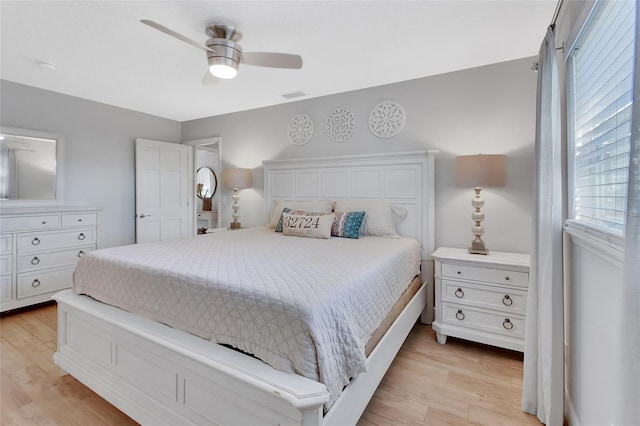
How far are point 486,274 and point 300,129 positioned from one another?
8.48 ft

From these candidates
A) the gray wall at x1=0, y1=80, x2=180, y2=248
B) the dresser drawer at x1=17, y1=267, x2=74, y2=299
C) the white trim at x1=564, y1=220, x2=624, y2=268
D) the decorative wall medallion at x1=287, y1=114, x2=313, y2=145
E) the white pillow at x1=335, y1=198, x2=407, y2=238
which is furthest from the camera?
the decorative wall medallion at x1=287, y1=114, x2=313, y2=145

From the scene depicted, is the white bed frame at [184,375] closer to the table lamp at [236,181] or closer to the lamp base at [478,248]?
the lamp base at [478,248]

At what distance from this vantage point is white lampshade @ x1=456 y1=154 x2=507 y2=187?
7.87 feet

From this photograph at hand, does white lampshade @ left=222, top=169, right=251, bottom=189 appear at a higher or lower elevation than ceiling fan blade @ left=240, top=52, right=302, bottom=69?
lower

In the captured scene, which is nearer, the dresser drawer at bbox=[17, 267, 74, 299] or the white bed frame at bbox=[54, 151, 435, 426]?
the white bed frame at bbox=[54, 151, 435, 426]

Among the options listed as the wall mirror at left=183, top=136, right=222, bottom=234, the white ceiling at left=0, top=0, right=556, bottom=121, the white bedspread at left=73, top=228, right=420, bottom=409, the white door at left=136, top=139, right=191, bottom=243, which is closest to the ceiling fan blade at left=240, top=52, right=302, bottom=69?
the white ceiling at left=0, top=0, right=556, bottom=121

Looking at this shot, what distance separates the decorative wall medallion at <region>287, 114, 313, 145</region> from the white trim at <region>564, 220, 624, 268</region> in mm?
2766

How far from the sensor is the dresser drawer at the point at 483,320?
2.19m

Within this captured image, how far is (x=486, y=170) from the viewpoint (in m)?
2.40

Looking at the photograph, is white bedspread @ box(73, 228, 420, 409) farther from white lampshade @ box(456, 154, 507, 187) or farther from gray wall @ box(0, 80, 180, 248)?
gray wall @ box(0, 80, 180, 248)

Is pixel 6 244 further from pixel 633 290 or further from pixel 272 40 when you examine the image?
pixel 633 290

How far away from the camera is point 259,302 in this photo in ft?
4.01

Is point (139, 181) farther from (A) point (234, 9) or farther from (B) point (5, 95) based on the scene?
(A) point (234, 9)

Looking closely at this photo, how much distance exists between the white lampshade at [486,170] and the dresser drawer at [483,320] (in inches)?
39.6
